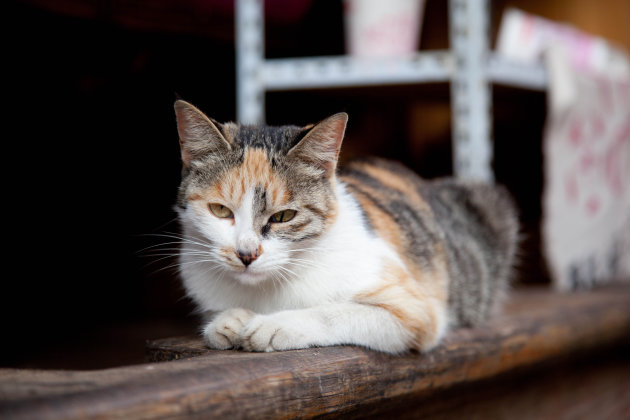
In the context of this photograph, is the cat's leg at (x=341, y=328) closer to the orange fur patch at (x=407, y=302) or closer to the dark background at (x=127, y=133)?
the orange fur patch at (x=407, y=302)

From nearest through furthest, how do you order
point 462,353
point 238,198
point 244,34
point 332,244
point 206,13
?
point 238,198 < point 332,244 < point 462,353 < point 244,34 < point 206,13

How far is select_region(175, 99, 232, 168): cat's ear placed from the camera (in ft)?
3.73

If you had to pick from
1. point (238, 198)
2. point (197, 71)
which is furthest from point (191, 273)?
point (197, 71)

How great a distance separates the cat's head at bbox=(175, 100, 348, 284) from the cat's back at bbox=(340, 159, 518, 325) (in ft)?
0.66

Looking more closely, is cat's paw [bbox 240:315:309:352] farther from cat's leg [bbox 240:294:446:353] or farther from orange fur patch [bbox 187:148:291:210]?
orange fur patch [bbox 187:148:291:210]

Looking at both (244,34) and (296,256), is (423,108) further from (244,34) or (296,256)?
(296,256)

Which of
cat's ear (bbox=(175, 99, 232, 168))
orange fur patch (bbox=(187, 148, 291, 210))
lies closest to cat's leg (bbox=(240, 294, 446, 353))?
orange fur patch (bbox=(187, 148, 291, 210))

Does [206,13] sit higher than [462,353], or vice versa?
[206,13]

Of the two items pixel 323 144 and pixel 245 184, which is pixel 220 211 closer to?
pixel 245 184

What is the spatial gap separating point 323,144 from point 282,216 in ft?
0.56

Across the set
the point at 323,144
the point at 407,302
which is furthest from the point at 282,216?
the point at 407,302

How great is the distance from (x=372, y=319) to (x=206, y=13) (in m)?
1.43

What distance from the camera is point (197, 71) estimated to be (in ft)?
8.59

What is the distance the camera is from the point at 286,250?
1.12m
